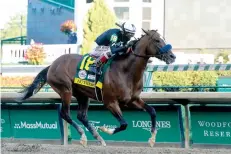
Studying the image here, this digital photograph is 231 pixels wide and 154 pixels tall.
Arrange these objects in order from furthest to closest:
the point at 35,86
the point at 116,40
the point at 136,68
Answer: the point at 35,86 → the point at 116,40 → the point at 136,68

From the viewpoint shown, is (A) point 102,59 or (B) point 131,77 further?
(A) point 102,59

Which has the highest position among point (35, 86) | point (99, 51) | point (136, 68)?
point (99, 51)

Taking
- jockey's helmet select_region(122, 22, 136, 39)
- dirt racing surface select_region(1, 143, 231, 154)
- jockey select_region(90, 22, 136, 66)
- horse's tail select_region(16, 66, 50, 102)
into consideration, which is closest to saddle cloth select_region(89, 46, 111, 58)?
jockey select_region(90, 22, 136, 66)

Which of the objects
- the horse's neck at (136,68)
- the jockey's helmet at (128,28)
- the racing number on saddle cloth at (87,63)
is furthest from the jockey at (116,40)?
the horse's neck at (136,68)

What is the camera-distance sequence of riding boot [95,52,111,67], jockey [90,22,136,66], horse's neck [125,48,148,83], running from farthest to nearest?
riding boot [95,52,111,67]
jockey [90,22,136,66]
horse's neck [125,48,148,83]

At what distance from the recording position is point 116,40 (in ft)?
29.9

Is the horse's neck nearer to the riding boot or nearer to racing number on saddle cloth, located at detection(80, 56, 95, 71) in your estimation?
the riding boot

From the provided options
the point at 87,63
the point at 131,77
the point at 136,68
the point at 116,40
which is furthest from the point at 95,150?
the point at 116,40

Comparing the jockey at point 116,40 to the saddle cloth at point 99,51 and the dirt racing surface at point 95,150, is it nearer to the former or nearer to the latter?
the saddle cloth at point 99,51

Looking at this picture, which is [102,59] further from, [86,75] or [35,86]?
[35,86]

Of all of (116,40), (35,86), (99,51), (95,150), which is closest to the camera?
(116,40)

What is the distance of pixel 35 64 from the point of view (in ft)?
80.3

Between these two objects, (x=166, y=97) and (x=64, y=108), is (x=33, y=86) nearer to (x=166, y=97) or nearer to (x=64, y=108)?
(x=64, y=108)

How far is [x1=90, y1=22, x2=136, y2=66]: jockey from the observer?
29.4 feet
